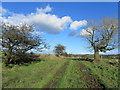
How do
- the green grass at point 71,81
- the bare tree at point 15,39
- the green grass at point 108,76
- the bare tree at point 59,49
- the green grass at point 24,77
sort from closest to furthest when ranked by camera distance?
the green grass at point 71,81 → the green grass at point 108,76 → the green grass at point 24,77 → the bare tree at point 15,39 → the bare tree at point 59,49

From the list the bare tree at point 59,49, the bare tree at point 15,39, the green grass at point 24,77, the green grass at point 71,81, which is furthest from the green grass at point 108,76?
the bare tree at point 59,49

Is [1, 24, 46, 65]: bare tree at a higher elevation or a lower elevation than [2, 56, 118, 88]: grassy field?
higher

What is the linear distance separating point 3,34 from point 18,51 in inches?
112

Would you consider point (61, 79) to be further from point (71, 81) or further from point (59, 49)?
point (59, 49)

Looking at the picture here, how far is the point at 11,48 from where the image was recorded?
12.8 m

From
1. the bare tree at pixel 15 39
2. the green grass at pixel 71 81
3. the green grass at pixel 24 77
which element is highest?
the bare tree at pixel 15 39

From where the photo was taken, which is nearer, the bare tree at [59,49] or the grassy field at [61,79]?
the grassy field at [61,79]

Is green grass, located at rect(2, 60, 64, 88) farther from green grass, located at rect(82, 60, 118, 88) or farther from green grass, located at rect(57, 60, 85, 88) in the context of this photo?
green grass, located at rect(82, 60, 118, 88)

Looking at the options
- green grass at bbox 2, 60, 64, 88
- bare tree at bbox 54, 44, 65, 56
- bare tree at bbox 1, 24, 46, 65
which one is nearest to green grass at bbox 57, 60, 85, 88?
green grass at bbox 2, 60, 64, 88

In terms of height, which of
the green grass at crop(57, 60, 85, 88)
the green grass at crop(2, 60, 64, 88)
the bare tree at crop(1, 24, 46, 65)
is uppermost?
the bare tree at crop(1, 24, 46, 65)

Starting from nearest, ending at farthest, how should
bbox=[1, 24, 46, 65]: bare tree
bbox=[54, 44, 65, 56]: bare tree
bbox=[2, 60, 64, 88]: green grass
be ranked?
bbox=[2, 60, 64, 88]: green grass < bbox=[1, 24, 46, 65]: bare tree < bbox=[54, 44, 65, 56]: bare tree

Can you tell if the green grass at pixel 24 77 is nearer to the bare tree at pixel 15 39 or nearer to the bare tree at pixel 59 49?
the bare tree at pixel 15 39

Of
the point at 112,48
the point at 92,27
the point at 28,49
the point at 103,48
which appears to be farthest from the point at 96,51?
the point at 28,49

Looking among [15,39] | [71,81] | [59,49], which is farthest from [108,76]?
[59,49]
